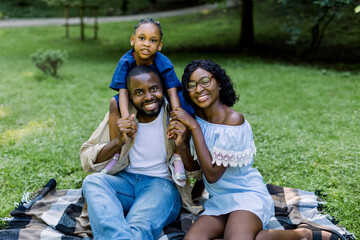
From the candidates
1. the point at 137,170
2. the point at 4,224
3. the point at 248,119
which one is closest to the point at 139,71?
the point at 137,170

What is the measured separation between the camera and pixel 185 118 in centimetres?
288

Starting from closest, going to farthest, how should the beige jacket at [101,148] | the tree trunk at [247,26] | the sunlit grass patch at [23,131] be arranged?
the beige jacket at [101,148], the sunlit grass patch at [23,131], the tree trunk at [247,26]

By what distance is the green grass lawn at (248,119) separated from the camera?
13.4 ft


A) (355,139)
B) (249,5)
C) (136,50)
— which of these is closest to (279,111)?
(355,139)

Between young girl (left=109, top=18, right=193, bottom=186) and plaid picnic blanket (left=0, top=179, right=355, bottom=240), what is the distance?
755 mm

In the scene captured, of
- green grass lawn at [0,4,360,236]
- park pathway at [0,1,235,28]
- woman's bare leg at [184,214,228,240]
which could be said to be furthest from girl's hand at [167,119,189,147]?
park pathway at [0,1,235,28]

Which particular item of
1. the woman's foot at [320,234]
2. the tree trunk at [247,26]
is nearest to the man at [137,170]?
the woman's foot at [320,234]

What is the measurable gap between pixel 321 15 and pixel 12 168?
8.35m

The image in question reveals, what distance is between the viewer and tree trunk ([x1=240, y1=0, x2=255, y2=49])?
1262 centimetres

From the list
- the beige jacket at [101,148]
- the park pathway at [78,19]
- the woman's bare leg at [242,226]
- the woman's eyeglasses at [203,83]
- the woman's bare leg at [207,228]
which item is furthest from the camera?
the park pathway at [78,19]

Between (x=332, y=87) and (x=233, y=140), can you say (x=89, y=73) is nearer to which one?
(x=332, y=87)

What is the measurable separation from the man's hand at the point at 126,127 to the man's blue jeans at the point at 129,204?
0.42 metres

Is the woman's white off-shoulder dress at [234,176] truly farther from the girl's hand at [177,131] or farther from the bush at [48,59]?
the bush at [48,59]

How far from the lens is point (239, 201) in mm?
2830
